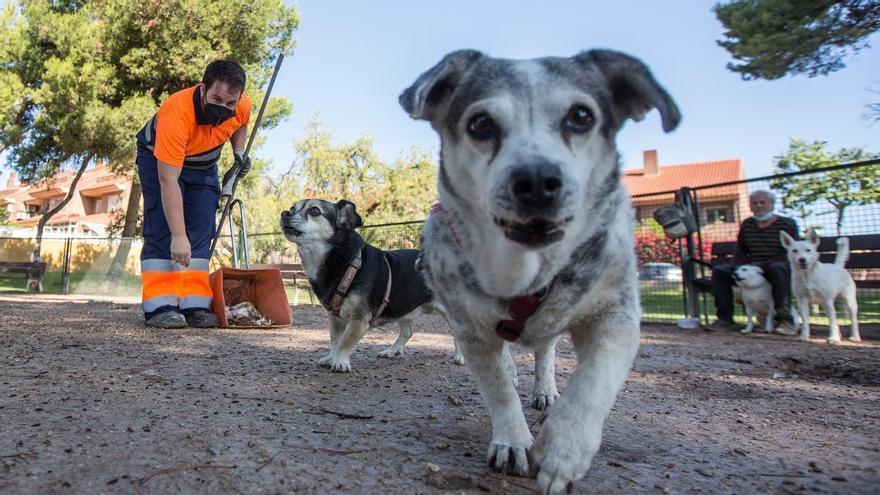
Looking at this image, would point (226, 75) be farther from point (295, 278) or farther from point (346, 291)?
point (295, 278)

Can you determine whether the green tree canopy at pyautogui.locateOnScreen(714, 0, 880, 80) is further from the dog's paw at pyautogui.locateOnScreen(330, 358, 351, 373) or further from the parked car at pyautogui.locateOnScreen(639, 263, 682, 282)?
the dog's paw at pyautogui.locateOnScreen(330, 358, 351, 373)

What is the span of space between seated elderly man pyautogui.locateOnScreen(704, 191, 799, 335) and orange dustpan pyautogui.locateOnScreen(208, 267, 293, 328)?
19.6 ft

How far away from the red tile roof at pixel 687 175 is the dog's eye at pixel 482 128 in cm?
4438

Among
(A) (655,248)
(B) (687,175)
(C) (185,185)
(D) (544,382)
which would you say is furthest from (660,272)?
(B) (687,175)

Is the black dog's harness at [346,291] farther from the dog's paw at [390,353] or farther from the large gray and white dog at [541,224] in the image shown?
the large gray and white dog at [541,224]

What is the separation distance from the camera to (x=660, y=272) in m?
10.2

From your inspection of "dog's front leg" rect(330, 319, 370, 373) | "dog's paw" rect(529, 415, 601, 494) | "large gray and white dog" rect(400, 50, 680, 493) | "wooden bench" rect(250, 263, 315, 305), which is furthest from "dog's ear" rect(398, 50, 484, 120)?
"wooden bench" rect(250, 263, 315, 305)

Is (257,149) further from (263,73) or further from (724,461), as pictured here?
(724,461)

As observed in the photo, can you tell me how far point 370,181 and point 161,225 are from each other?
69.1 ft

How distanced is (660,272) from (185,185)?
8.16m

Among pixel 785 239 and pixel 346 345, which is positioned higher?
pixel 785 239

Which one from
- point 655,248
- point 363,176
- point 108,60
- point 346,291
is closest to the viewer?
point 346,291

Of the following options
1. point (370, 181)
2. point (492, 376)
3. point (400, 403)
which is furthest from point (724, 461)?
point (370, 181)

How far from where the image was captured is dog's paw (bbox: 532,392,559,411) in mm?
2927
